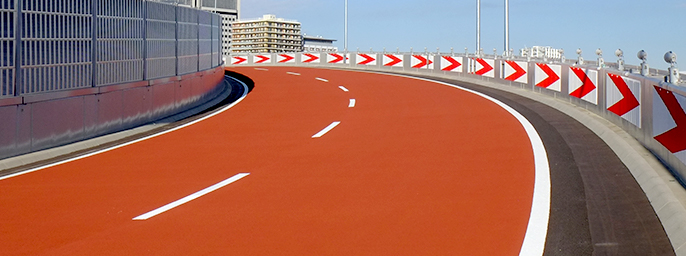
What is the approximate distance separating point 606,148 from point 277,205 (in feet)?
20.2

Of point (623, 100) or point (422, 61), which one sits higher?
point (422, 61)

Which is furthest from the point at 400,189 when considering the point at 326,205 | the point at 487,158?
the point at 487,158

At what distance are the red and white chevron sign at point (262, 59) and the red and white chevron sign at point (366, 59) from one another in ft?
39.2

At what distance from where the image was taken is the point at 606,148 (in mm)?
12266

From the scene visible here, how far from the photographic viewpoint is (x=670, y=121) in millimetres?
9602

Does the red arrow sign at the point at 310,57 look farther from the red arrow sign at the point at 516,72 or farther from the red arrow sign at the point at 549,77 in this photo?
the red arrow sign at the point at 549,77

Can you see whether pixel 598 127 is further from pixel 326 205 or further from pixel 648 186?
pixel 326 205

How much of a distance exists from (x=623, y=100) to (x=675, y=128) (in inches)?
171

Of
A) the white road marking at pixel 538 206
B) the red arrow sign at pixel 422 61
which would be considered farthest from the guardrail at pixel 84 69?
the red arrow sign at pixel 422 61

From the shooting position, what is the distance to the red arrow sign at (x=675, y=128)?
889 centimetres

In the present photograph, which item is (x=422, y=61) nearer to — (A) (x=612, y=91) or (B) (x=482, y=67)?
(B) (x=482, y=67)


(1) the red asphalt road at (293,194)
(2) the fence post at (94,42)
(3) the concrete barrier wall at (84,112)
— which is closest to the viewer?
(1) the red asphalt road at (293,194)

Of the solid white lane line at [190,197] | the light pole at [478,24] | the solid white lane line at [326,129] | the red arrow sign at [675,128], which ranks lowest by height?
the solid white lane line at [190,197]

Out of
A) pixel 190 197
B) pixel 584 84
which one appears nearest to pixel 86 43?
pixel 190 197
